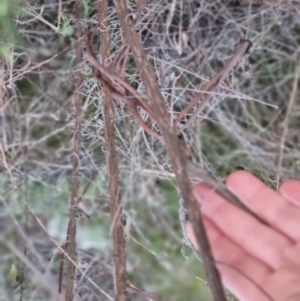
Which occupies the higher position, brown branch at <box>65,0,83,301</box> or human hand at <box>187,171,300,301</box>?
brown branch at <box>65,0,83,301</box>

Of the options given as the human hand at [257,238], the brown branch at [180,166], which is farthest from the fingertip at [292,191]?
the brown branch at [180,166]

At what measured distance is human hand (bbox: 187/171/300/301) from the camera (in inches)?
28.7

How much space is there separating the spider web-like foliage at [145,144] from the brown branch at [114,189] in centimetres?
23

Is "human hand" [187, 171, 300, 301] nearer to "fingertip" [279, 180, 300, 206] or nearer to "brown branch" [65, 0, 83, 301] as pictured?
"fingertip" [279, 180, 300, 206]

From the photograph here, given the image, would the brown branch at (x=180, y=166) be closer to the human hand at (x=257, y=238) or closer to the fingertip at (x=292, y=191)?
the human hand at (x=257, y=238)

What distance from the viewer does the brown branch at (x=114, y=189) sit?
2.29 feet

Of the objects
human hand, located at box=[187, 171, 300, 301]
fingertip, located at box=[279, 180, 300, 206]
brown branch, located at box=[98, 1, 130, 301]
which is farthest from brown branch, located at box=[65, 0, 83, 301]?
fingertip, located at box=[279, 180, 300, 206]

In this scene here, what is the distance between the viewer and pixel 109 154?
29.9 inches

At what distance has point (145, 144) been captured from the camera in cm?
106

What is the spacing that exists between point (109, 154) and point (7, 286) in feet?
1.77

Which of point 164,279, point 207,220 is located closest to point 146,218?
point 164,279

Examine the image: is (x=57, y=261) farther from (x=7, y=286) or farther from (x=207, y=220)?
(x=207, y=220)

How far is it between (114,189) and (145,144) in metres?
0.32

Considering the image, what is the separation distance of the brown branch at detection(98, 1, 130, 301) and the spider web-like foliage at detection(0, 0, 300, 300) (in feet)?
0.74
